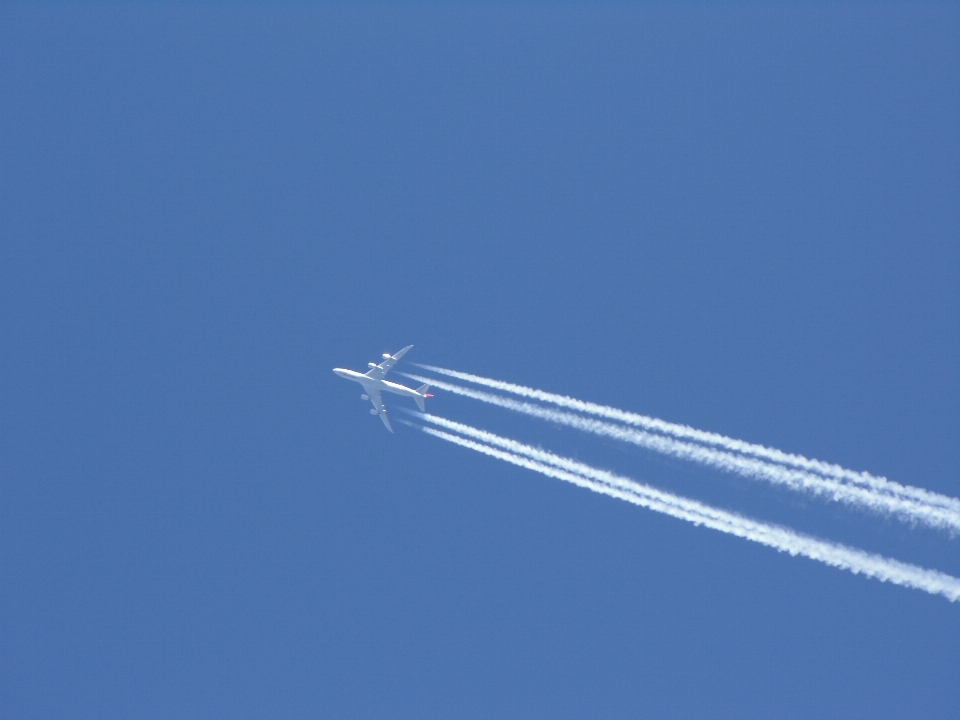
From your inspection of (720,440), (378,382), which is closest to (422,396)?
(378,382)

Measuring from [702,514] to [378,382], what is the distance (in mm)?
27969

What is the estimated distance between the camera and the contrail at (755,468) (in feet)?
143

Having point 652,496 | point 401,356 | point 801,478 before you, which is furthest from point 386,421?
point 801,478

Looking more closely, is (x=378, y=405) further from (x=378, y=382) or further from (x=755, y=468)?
(x=755, y=468)

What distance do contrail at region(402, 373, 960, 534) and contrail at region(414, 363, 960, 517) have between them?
1.06 ft

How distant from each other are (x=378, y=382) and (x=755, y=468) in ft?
97.3

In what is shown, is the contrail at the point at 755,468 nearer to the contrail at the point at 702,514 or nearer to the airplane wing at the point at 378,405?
the contrail at the point at 702,514

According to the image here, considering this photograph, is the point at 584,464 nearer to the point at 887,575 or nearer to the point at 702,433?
the point at 702,433

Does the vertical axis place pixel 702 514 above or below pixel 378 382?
below

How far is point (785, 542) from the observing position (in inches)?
1822

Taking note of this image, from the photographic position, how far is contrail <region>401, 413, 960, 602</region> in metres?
42.8

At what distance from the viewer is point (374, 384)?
67.4 metres

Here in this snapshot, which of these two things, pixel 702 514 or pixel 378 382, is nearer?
pixel 702 514

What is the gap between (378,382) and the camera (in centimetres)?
6719
